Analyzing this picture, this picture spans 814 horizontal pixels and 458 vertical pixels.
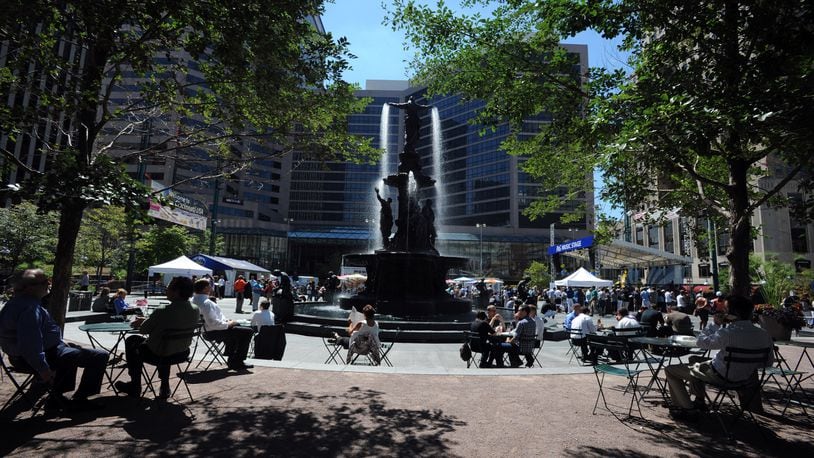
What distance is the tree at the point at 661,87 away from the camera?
5.77m

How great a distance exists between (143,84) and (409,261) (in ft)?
36.5

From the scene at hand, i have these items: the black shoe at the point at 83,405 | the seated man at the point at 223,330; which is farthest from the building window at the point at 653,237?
the black shoe at the point at 83,405

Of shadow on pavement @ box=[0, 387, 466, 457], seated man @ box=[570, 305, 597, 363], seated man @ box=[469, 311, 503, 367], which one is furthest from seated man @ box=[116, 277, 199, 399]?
seated man @ box=[570, 305, 597, 363]

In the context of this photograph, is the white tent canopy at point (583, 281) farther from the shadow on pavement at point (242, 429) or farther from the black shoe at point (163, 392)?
the black shoe at point (163, 392)

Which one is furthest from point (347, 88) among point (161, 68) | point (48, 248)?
point (48, 248)

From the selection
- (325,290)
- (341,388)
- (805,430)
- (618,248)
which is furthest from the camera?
(618,248)

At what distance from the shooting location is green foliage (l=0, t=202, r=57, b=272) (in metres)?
30.5

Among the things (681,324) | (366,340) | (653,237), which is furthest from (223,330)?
(653,237)

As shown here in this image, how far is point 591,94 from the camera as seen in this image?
9.52m

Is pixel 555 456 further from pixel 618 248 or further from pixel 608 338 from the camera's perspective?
pixel 618 248

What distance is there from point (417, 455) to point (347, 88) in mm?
6833

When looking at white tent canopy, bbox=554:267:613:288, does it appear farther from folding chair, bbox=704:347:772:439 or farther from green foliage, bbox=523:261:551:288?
green foliage, bbox=523:261:551:288

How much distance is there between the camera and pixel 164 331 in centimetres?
518

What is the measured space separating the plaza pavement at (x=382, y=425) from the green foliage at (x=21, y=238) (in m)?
33.0
